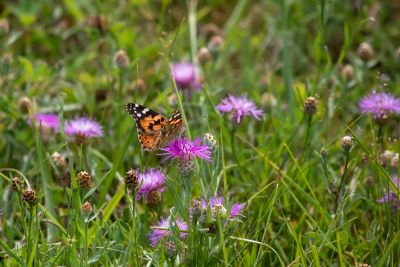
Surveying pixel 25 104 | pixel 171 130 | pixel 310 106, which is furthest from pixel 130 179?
pixel 25 104

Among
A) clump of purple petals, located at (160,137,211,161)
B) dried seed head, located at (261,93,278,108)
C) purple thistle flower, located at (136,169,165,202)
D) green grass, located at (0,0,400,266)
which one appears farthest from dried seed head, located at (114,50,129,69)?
clump of purple petals, located at (160,137,211,161)

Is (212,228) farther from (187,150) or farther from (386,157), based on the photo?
(386,157)

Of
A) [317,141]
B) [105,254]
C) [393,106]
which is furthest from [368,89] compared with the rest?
[105,254]

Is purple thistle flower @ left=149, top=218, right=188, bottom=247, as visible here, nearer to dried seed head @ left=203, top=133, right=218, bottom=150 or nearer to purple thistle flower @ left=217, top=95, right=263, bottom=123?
dried seed head @ left=203, top=133, right=218, bottom=150

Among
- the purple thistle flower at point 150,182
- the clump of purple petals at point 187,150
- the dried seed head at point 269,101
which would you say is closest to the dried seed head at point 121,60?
the dried seed head at point 269,101

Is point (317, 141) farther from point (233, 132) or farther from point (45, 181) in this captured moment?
point (45, 181)

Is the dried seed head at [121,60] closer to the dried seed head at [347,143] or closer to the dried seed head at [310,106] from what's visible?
the dried seed head at [310,106]
